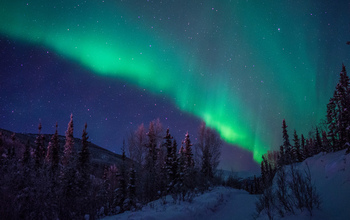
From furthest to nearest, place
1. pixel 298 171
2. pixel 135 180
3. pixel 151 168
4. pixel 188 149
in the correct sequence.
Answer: pixel 188 149, pixel 151 168, pixel 135 180, pixel 298 171

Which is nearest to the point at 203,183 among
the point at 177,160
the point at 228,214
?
the point at 177,160

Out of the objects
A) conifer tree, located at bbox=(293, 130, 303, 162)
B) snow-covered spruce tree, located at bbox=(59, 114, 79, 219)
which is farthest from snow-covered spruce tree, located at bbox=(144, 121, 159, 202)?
conifer tree, located at bbox=(293, 130, 303, 162)

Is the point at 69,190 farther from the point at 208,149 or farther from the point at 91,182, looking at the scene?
the point at 208,149

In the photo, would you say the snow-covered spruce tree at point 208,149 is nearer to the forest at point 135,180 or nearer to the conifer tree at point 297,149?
the forest at point 135,180

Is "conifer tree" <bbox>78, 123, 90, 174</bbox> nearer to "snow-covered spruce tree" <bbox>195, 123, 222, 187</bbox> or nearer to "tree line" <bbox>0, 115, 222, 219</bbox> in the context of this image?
"tree line" <bbox>0, 115, 222, 219</bbox>

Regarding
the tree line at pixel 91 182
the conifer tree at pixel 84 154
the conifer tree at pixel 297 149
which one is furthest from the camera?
the conifer tree at pixel 297 149

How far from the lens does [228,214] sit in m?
11.6

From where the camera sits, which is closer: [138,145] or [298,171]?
[298,171]

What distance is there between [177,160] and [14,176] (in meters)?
17.7

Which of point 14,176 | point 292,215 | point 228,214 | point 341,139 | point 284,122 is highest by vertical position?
point 284,122

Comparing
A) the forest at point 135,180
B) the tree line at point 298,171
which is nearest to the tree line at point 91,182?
the forest at point 135,180

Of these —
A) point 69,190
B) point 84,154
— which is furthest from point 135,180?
point 84,154

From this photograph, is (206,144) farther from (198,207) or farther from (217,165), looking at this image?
(198,207)

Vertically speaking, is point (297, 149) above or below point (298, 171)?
above
